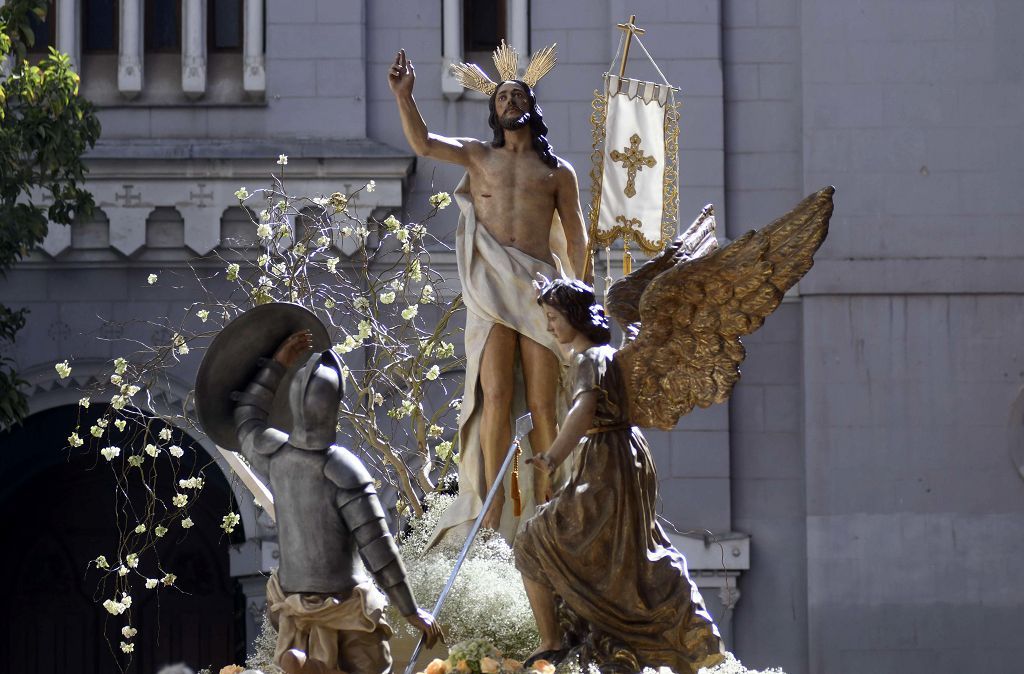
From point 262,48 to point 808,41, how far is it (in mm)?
4537

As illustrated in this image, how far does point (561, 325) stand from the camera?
8258 millimetres

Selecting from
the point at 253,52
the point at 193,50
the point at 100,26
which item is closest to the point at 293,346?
the point at 253,52

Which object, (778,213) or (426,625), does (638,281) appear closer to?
(426,625)

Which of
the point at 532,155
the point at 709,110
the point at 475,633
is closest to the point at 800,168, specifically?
the point at 709,110

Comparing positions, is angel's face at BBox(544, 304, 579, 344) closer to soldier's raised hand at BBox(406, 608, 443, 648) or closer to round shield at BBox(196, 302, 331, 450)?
round shield at BBox(196, 302, 331, 450)

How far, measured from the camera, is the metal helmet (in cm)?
730

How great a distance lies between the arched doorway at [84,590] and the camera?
695 inches

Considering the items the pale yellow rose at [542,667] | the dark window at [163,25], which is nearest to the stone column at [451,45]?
Result: the dark window at [163,25]

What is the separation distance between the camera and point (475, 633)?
9.01 metres

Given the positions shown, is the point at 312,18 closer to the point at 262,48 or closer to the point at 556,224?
the point at 262,48

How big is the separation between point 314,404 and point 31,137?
7310mm

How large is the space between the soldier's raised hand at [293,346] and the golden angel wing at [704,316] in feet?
4.65

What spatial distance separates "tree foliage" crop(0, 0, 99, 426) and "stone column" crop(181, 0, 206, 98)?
2.05 m

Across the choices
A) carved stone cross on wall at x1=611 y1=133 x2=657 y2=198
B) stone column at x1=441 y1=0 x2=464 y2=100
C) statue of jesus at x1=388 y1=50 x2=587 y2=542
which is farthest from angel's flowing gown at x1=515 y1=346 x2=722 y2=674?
stone column at x1=441 y1=0 x2=464 y2=100
